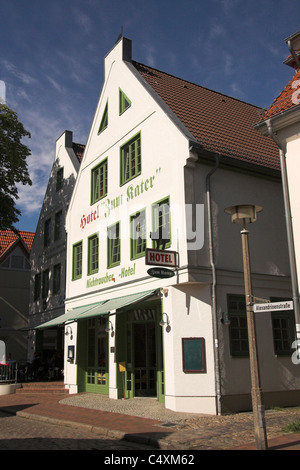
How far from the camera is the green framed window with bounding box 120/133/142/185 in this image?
16.9 metres

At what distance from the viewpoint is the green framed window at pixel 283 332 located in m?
14.7

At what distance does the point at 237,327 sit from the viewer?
45.5 ft

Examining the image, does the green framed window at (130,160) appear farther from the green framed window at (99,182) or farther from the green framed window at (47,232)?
the green framed window at (47,232)

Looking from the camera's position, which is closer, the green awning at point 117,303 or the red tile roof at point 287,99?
the red tile roof at point 287,99

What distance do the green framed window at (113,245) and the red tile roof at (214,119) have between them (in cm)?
474

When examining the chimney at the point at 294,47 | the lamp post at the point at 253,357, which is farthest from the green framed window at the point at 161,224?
the lamp post at the point at 253,357

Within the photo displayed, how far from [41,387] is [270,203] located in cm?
1307

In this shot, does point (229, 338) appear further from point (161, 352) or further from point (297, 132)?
point (297, 132)

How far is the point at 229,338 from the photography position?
13469 millimetres

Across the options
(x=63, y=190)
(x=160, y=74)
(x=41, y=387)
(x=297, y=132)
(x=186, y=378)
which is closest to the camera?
(x=297, y=132)

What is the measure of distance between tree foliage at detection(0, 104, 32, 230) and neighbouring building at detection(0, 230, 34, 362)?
7.63 metres

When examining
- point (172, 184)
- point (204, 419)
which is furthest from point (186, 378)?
point (172, 184)

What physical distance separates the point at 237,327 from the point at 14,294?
22737mm

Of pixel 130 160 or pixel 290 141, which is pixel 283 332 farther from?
pixel 130 160
